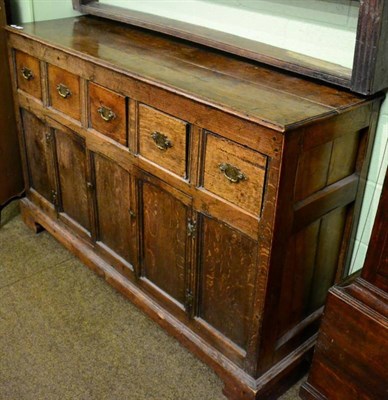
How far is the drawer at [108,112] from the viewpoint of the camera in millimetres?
1762

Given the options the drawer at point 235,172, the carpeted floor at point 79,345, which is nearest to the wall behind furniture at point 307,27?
the drawer at point 235,172

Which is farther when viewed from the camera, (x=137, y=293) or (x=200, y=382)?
(x=137, y=293)

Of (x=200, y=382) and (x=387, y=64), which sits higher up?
(x=387, y=64)

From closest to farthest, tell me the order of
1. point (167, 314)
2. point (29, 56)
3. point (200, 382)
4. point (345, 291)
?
point (345, 291) < point (200, 382) < point (167, 314) < point (29, 56)

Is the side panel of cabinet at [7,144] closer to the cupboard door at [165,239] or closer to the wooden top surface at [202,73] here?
the wooden top surface at [202,73]

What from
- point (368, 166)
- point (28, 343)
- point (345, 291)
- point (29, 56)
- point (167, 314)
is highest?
point (29, 56)

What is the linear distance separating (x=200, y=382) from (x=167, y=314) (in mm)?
264

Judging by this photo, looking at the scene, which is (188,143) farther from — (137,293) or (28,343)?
(28,343)

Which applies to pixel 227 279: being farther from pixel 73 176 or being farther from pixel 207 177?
pixel 73 176

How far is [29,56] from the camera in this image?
6.92 feet

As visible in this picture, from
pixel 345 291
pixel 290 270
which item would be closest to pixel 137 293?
pixel 290 270

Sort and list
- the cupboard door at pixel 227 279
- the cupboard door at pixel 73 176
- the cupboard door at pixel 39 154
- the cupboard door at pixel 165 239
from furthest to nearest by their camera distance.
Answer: the cupboard door at pixel 39 154, the cupboard door at pixel 73 176, the cupboard door at pixel 165 239, the cupboard door at pixel 227 279

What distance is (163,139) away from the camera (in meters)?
1.63

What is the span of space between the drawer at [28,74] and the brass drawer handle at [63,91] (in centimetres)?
15
